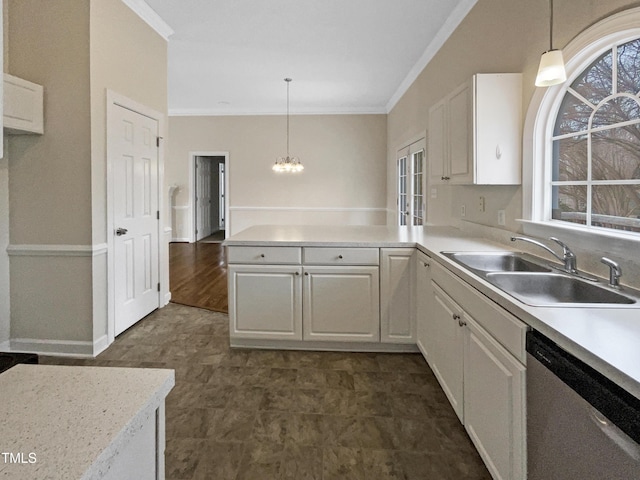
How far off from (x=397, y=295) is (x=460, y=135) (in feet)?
3.89

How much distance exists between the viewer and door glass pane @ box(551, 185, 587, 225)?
84.5 inches

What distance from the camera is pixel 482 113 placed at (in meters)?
2.60

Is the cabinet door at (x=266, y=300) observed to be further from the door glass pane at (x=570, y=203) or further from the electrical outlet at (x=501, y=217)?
the door glass pane at (x=570, y=203)

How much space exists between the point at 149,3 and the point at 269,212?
16.6 ft

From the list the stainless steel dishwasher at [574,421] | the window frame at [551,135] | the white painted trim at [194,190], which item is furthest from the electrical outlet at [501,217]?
the white painted trim at [194,190]

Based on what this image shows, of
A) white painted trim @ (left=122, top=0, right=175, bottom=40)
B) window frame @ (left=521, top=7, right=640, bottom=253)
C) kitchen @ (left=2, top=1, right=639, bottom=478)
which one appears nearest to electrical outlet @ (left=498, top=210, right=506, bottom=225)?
kitchen @ (left=2, top=1, right=639, bottom=478)

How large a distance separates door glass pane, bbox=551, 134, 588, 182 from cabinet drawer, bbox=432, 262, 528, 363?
0.85 metres

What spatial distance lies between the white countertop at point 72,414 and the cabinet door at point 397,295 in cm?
231

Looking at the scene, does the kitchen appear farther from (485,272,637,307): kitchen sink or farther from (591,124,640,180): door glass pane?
(591,124,640,180): door glass pane

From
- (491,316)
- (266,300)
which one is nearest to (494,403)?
(491,316)

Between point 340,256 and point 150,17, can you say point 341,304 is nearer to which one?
point 340,256

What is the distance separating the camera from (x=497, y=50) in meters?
2.91

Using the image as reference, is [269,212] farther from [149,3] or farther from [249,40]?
[149,3]

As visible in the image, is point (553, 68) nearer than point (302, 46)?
Yes
